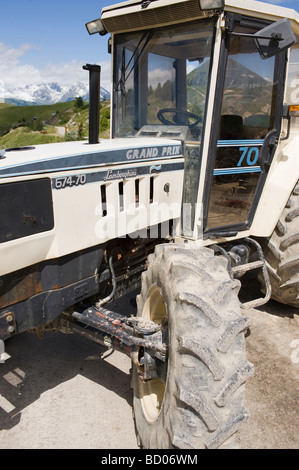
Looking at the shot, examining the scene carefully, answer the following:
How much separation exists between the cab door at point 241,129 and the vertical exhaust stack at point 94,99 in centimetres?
87

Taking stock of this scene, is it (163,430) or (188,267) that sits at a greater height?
(188,267)

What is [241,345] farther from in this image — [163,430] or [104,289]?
[104,289]

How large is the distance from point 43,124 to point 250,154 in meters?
42.7

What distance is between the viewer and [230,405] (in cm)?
225

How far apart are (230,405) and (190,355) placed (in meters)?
0.34

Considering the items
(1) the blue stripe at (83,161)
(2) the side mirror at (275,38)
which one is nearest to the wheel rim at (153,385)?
(1) the blue stripe at (83,161)

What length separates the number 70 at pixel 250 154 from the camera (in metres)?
3.48

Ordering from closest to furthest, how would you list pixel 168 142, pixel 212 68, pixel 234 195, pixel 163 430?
pixel 163 430, pixel 212 68, pixel 168 142, pixel 234 195

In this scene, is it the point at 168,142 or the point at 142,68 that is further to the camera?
the point at 142,68

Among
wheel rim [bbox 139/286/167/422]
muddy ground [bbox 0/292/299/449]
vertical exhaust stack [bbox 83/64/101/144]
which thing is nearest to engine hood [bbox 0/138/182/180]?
vertical exhaust stack [bbox 83/64/101/144]

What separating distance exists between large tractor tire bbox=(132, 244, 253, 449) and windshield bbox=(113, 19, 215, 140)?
1.31m

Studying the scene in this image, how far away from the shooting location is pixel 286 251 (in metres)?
3.94

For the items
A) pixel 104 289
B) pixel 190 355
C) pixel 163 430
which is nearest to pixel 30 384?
pixel 104 289

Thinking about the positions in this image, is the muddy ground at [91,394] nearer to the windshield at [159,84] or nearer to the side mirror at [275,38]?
the windshield at [159,84]
